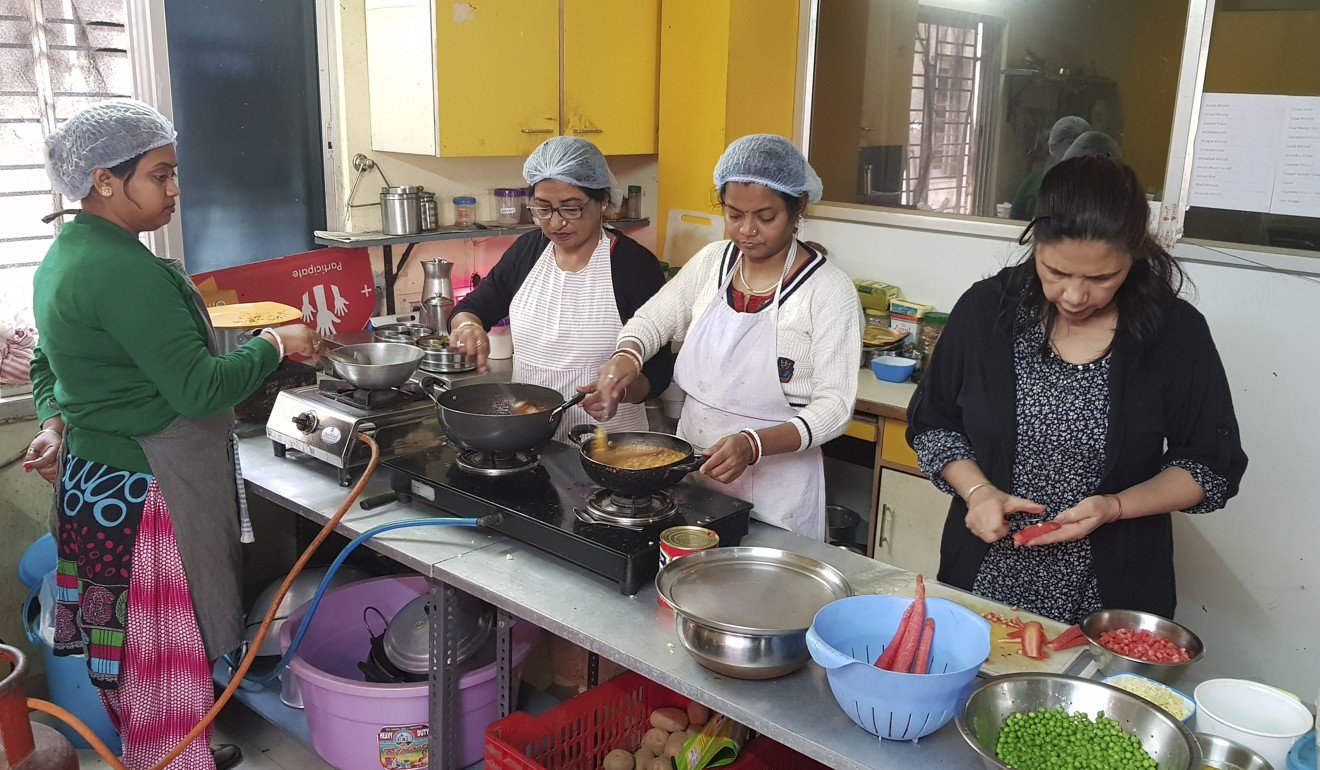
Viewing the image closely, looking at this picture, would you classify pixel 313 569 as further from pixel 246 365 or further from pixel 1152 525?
pixel 1152 525

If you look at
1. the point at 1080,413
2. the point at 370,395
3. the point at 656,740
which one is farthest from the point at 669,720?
the point at 370,395

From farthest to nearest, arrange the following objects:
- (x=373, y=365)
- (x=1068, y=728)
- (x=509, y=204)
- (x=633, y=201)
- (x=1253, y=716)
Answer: (x=633, y=201) < (x=509, y=204) < (x=373, y=365) < (x=1253, y=716) < (x=1068, y=728)

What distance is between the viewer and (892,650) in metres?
1.64

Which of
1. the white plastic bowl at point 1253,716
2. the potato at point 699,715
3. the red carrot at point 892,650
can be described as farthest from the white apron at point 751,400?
the white plastic bowl at point 1253,716

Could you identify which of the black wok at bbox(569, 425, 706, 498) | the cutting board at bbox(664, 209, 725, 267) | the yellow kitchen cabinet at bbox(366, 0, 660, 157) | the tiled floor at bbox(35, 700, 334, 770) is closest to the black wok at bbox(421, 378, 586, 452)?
the black wok at bbox(569, 425, 706, 498)

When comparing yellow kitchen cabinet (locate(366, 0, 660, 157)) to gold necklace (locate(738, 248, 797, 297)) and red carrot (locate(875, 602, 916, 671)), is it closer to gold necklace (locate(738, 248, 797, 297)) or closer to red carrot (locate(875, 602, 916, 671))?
gold necklace (locate(738, 248, 797, 297))

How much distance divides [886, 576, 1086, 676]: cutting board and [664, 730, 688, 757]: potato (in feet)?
1.79

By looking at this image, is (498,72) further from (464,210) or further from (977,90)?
(977,90)

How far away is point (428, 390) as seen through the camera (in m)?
2.86

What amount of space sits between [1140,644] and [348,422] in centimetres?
186

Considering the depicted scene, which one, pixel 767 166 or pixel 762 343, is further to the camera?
pixel 762 343

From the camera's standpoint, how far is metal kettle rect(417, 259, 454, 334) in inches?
157

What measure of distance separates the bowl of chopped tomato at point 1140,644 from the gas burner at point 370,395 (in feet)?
5.82

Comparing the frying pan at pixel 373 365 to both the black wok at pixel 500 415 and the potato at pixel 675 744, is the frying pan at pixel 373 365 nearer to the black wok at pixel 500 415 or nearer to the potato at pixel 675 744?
the black wok at pixel 500 415
